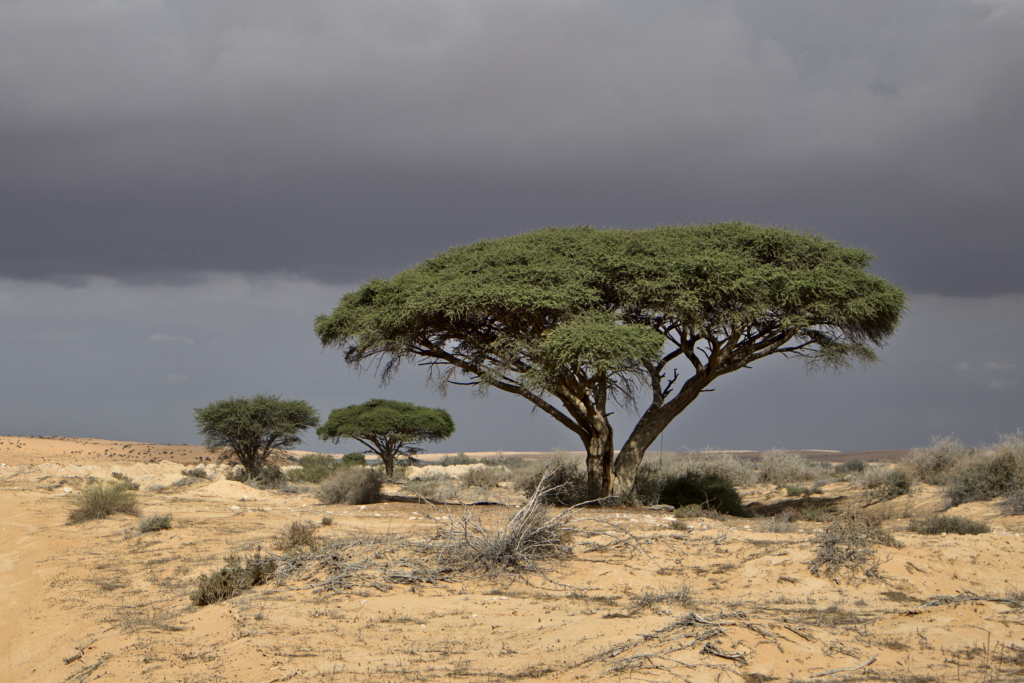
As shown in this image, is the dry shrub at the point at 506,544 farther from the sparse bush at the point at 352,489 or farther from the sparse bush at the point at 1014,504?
the sparse bush at the point at 352,489

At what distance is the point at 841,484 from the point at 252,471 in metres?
23.9

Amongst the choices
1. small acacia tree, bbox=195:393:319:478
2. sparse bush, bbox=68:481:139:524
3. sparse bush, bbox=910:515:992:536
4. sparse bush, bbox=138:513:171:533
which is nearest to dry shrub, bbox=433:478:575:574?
sparse bush, bbox=910:515:992:536

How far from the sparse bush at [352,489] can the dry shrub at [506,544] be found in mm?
10829

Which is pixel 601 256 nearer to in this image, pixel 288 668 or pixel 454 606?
pixel 454 606

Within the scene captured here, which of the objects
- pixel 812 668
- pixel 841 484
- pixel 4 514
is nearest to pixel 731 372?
pixel 841 484

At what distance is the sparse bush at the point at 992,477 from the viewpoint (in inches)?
615

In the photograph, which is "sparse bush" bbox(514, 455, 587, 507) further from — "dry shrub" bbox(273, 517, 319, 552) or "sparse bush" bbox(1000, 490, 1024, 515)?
"sparse bush" bbox(1000, 490, 1024, 515)

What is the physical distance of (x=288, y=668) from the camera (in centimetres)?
582

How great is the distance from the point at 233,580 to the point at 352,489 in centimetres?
1176

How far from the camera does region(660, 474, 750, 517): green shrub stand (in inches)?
703

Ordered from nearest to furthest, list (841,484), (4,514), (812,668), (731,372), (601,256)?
(812,668) → (4,514) → (601,256) → (731,372) → (841,484)

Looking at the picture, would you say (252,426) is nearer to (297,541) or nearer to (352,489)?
(352,489)

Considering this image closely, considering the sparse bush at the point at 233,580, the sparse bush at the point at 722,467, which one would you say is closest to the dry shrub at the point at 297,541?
the sparse bush at the point at 233,580

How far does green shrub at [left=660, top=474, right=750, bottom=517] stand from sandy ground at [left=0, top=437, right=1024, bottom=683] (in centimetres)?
515
